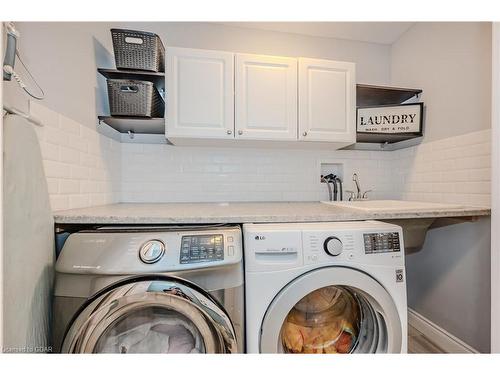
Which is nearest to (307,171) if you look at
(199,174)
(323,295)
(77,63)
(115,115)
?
(199,174)

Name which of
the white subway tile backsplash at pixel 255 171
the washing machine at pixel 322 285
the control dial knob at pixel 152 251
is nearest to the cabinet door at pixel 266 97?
the white subway tile backsplash at pixel 255 171

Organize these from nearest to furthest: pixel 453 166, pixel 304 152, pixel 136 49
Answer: pixel 136 49 → pixel 453 166 → pixel 304 152

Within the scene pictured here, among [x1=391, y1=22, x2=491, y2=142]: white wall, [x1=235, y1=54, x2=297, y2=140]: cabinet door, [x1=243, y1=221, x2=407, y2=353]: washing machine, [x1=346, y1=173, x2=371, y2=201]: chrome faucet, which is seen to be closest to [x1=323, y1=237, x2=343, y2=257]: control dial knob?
[x1=243, y1=221, x2=407, y2=353]: washing machine

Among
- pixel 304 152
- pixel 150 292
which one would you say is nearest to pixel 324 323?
pixel 150 292

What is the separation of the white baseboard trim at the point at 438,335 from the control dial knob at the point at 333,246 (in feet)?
4.08

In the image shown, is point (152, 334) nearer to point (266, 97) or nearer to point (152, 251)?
point (152, 251)

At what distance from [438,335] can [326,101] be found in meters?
1.81

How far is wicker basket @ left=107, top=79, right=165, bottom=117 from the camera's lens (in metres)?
1.29

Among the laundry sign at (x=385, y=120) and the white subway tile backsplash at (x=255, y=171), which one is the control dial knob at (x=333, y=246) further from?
the laundry sign at (x=385, y=120)

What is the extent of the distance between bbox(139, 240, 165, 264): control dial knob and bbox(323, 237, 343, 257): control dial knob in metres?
0.67

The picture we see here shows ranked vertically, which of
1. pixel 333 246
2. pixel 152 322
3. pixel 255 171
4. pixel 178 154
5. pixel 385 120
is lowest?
pixel 152 322

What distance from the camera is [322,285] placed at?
88 centimetres

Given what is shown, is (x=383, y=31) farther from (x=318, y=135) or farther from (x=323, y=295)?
(x=323, y=295)

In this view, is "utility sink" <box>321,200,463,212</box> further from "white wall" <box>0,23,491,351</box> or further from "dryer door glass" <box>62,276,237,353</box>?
"dryer door glass" <box>62,276,237,353</box>
